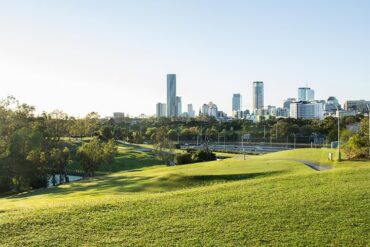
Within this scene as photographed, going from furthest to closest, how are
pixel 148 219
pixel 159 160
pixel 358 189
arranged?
pixel 159 160, pixel 358 189, pixel 148 219

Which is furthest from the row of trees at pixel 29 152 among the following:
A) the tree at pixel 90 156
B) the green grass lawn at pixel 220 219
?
the green grass lawn at pixel 220 219

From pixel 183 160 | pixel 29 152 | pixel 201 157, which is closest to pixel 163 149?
pixel 183 160

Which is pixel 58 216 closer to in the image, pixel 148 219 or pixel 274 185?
pixel 148 219

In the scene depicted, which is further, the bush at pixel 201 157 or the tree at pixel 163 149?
the tree at pixel 163 149

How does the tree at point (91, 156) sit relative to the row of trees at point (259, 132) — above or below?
below

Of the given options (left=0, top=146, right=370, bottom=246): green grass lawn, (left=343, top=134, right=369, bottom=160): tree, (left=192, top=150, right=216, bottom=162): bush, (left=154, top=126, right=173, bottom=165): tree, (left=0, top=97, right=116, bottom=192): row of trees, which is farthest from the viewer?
(left=154, top=126, right=173, bottom=165): tree

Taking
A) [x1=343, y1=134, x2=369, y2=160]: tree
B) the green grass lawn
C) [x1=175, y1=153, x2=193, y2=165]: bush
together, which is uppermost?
[x1=343, y1=134, x2=369, y2=160]: tree

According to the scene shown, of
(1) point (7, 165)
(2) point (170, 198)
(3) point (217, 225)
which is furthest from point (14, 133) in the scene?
(3) point (217, 225)

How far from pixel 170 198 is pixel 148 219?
3476mm

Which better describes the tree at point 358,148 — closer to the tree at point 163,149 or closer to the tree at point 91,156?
the tree at point 91,156

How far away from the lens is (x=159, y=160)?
71.3m

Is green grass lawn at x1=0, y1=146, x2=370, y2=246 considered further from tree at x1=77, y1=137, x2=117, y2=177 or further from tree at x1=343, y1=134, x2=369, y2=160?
tree at x1=77, y1=137, x2=117, y2=177

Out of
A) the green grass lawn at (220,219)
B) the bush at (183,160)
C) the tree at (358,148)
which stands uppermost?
the tree at (358,148)

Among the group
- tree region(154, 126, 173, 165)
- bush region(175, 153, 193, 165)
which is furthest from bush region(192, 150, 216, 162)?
tree region(154, 126, 173, 165)
